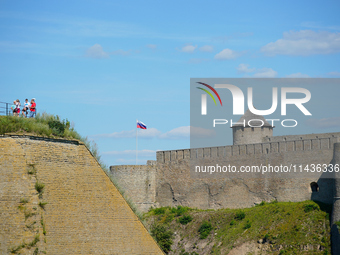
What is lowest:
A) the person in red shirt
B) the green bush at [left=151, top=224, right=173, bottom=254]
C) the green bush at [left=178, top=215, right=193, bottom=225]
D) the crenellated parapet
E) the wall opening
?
the green bush at [left=151, top=224, right=173, bottom=254]

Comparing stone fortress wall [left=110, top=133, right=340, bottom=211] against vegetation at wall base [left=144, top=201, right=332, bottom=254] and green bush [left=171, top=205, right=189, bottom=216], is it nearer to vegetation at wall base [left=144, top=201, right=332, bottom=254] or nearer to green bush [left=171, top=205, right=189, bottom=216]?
green bush [left=171, top=205, right=189, bottom=216]

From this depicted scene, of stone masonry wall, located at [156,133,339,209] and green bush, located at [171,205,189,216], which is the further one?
green bush, located at [171,205,189,216]

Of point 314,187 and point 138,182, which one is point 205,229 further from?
point 138,182

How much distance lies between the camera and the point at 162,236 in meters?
33.6

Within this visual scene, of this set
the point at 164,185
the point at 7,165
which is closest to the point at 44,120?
the point at 7,165

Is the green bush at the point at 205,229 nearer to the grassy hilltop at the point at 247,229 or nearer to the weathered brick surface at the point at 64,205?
the grassy hilltop at the point at 247,229

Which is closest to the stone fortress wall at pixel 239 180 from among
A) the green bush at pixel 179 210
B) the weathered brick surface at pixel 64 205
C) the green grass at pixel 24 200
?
the green bush at pixel 179 210

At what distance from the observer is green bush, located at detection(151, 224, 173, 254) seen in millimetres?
33406

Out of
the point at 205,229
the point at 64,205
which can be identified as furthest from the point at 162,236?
the point at 64,205

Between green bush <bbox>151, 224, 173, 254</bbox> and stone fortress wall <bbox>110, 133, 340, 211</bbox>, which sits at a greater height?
stone fortress wall <bbox>110, 133, 340, 211</bbox>

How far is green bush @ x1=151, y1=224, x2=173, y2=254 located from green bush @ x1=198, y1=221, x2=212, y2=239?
1.72 m

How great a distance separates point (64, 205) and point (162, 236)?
17447 millimetres

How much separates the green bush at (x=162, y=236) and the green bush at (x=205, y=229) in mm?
1724

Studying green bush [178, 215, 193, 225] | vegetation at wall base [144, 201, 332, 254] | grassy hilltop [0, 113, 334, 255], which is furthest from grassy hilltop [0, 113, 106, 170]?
green bush [178, 215, 193, 225]
